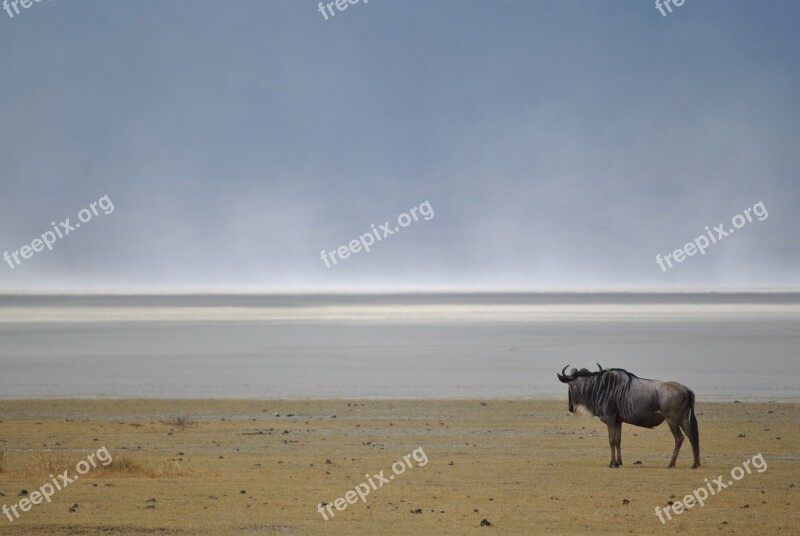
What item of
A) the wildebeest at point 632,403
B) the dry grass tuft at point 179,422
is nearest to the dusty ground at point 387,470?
the dry grass tuft at point 179,422

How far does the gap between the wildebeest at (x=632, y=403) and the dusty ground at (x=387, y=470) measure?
47cm

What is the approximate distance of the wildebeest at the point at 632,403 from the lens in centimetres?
1719

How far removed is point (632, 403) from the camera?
17.5m

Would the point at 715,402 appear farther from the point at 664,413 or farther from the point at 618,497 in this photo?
the point at 618,497

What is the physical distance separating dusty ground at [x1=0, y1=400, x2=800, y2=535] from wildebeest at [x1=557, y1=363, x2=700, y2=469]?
1.55 ft

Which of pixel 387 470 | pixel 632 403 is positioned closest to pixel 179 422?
pixel 387 470

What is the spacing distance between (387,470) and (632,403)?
10.9 ft

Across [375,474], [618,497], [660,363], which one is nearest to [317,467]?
[375,474]

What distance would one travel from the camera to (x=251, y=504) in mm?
14453

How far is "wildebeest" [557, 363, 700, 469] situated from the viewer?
1719cm

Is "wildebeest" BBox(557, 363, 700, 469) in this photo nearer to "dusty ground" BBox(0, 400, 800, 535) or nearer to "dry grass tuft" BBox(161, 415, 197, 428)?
"dusty ground" BBox(0, 400, 800, 535)

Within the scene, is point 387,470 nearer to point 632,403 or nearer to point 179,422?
point 632,403

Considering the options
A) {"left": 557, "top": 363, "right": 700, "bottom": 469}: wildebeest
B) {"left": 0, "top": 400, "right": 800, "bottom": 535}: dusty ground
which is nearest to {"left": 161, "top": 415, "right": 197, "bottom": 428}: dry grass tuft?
{"left": 0, "top": 400, "right": 800, "bottom": 535}: dusty ground

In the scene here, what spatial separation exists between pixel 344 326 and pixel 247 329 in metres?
6.51
